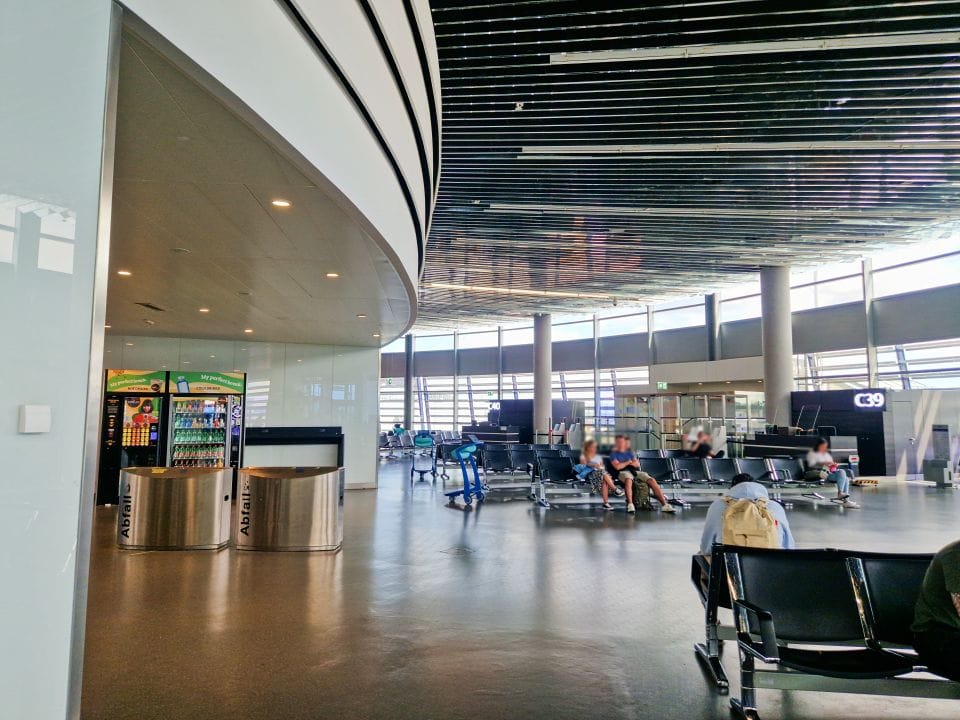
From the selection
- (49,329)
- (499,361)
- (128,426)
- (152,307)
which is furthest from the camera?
(499,361)

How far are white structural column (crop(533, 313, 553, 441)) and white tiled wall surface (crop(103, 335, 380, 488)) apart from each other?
11.6 m

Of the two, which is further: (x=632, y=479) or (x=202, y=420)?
(x=202, y=420)

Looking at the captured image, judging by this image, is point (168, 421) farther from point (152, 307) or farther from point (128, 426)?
point (152, 307)

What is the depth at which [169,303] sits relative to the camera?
26.7 feet

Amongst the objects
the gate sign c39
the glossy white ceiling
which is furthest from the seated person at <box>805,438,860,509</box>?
the glossy white ceiling

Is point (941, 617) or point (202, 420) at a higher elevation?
point (202, 420)

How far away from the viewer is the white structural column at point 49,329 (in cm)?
168

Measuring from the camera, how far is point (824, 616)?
10.3 ft

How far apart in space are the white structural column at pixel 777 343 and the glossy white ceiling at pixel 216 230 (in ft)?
38.5

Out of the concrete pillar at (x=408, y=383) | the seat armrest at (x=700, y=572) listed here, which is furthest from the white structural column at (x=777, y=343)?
the concrete pillar at (x=408, y=383)

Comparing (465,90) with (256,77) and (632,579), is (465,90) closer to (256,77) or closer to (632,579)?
(256,77)

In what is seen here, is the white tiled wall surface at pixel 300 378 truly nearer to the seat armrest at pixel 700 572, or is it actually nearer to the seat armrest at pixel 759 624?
the seat armrest at pixel 700 572

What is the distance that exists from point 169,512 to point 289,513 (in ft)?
4.68

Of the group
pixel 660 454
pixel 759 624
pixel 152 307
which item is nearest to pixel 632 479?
pixel 660 454
